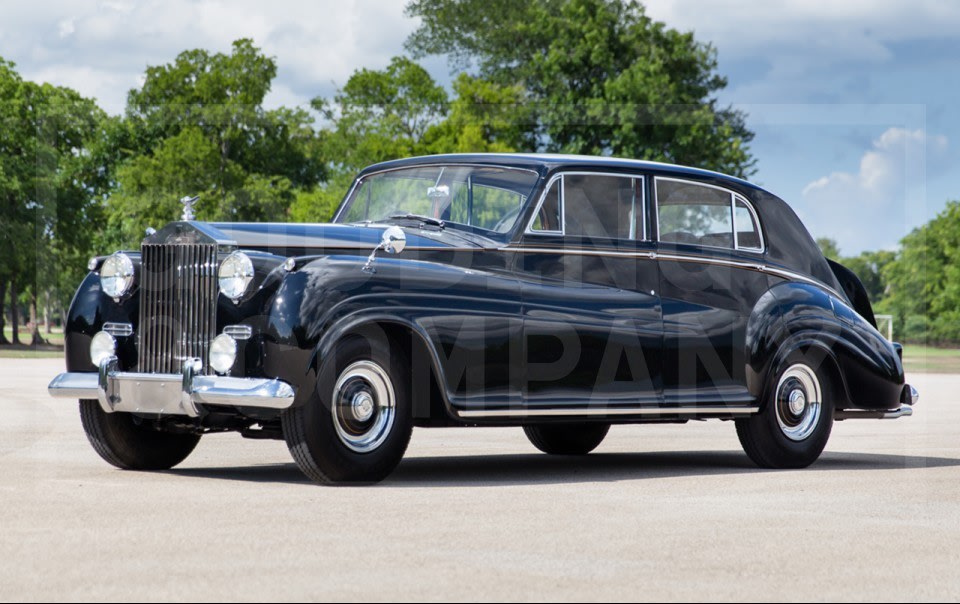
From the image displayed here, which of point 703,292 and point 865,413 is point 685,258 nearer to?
point 703,292

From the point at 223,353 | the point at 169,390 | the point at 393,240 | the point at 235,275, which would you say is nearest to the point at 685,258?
the point at 393,240

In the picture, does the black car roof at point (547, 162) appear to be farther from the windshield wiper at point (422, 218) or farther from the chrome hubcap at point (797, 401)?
the chrome hubcap at point (797, 401)

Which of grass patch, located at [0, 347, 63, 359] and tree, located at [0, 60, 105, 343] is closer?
grass patch, located at [0, 347, 63, 359]

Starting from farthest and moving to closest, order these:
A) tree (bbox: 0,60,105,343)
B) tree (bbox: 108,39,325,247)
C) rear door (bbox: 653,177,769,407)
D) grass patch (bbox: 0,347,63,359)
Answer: tree (bbox: 0,60,105,343), tree (bbox: 108,39,325,247), grass patch (bbox: 0,347,63,359), rear door (bbox: 653,177,769,407)

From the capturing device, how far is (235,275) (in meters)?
7.89

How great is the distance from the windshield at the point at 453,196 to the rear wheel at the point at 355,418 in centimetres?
144

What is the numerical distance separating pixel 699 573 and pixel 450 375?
3.16 metres

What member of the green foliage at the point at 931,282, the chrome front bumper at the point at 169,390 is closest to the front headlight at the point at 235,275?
the chrome front bumper at the point at 169,390

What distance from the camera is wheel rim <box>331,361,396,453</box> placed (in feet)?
25.7

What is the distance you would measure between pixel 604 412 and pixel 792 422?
1768mm

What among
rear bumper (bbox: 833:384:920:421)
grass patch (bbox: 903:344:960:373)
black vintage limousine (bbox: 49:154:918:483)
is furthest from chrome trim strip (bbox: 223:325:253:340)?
grass patch (bbox: 903:344:960:373)

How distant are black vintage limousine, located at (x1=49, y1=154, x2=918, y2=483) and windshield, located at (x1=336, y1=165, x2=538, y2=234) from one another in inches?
0.7

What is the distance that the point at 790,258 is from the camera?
10.4m

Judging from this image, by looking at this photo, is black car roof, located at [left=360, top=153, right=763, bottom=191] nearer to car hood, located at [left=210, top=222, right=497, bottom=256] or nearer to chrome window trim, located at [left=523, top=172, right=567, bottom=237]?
chrome window trim, located at [left=523, top=172, right=567, bottom=237]
